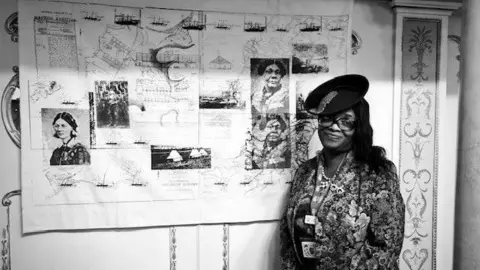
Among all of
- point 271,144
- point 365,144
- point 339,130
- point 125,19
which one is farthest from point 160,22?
point 365,144

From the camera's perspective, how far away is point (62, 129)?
140 cm

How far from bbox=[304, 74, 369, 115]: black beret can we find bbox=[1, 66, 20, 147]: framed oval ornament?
3.83 ft

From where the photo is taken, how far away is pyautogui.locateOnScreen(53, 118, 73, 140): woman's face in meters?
1.40

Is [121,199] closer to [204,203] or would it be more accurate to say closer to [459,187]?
[204,203]

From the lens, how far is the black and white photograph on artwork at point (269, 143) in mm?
1542

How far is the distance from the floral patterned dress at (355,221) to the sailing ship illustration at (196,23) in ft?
2.63

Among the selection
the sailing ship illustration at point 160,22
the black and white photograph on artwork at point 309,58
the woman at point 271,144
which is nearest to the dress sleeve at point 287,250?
the woman at point 271,144

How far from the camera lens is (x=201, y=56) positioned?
1483 millimetres

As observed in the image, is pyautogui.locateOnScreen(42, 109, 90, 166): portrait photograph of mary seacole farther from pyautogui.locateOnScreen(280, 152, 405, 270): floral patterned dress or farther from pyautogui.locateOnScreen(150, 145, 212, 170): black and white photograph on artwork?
pyautogui.locateOnScreen(280, 152, 405, 270): floral patterned dress

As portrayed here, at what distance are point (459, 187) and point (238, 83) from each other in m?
0.93

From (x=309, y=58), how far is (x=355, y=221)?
0.74 m

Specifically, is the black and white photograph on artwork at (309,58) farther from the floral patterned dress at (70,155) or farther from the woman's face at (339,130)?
the floral patterned dress at (70,155)

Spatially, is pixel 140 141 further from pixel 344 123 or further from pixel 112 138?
pixel 344 123

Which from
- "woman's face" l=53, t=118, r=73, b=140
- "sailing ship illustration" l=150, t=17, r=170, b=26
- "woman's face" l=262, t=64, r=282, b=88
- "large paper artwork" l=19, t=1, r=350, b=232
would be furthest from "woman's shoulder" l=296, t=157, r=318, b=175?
"woman's face" l=53, t=118, r=73, b=140
